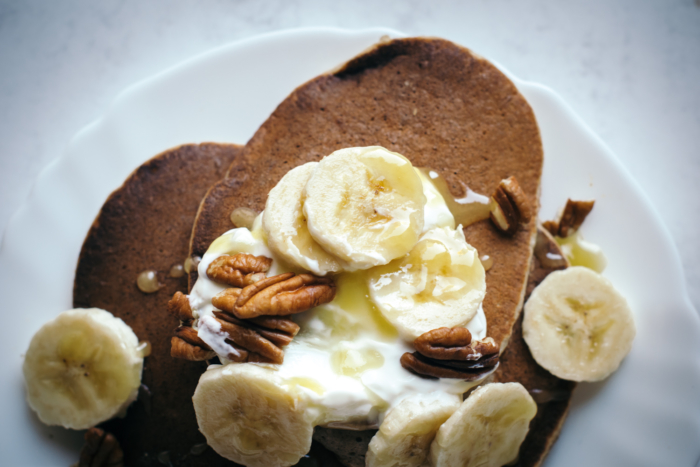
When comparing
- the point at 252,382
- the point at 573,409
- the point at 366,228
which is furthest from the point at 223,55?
the point at 573,409

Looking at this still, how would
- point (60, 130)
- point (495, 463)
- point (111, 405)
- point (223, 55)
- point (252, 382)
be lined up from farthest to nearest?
point (60, 130), point (223, 55), point (111, 405), point (495, 463), point (252, 382)

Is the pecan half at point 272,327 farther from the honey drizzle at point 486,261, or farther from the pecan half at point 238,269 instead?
the honey drizzle at point 486,261

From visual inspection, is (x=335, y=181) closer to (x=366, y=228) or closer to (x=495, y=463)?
(x=366, y=228)

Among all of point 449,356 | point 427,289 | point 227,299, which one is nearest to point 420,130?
point 427,289

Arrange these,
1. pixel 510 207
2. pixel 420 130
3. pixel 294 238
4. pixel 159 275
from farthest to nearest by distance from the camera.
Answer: pixel 159 275 < pixel 420 130 < pixel 510 207 < pixel 294 238

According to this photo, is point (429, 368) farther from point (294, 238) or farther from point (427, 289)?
point (294, 238)

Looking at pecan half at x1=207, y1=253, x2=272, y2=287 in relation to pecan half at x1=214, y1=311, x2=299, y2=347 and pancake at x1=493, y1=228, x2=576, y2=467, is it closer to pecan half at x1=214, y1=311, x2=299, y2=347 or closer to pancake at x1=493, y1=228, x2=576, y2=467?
pecan half at x1=214, y1=311, x2=299, y2=347

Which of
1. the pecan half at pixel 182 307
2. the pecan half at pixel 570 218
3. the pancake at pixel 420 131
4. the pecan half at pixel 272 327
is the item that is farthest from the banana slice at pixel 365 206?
the pecan half at pixel 570 218
